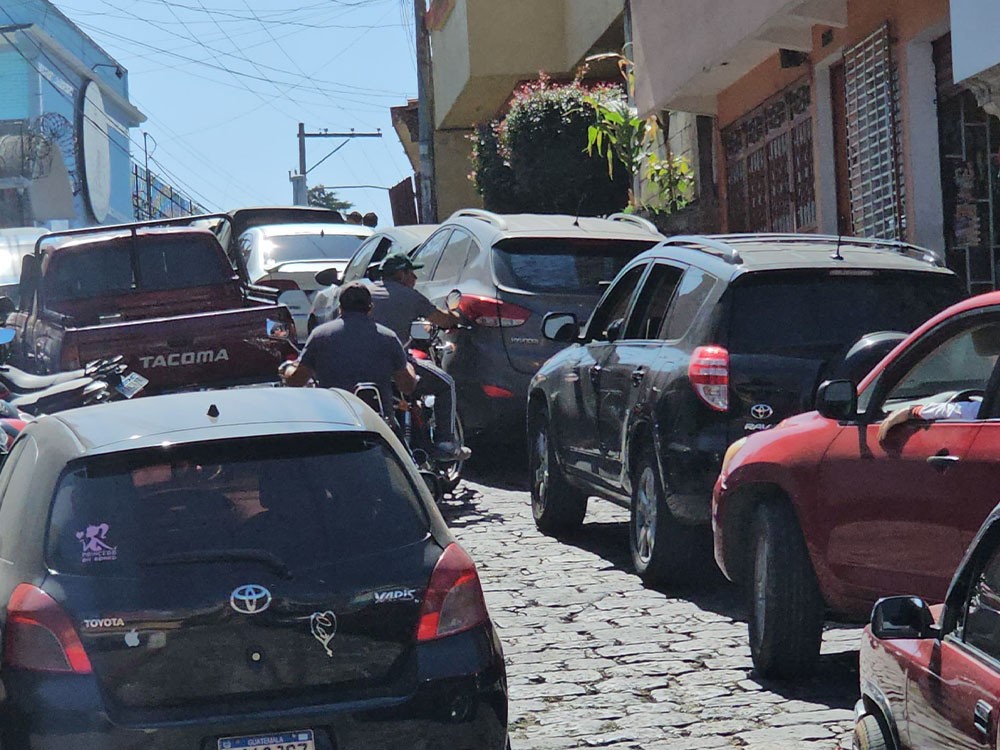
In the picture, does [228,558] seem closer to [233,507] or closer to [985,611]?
[233,507]

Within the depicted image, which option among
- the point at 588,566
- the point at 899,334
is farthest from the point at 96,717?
the point at 588,566

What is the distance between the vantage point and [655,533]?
9.38 m

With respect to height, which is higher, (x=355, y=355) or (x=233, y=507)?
(x=355, y=355)

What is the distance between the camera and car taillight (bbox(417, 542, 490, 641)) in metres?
5.32

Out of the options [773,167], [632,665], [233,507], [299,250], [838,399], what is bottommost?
[632,665]

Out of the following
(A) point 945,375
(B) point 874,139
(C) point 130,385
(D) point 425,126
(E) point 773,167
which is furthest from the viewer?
(D) point 425,126

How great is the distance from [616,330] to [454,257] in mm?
4448

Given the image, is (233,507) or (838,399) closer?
(233,507)

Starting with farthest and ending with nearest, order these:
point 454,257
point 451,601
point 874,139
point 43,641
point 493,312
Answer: point 874,139 → point 454,257 → point 493,312 → point 451,601 → point 43,641

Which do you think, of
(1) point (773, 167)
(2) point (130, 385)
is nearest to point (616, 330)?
(2) point (130, 385)

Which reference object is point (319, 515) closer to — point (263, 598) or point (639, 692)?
point (263, 598)

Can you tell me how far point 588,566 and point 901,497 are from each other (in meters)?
4.34

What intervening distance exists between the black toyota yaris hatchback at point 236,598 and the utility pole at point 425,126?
2833 cm

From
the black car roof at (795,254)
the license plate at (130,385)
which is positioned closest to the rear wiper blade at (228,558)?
the black car roof at (795,254)
